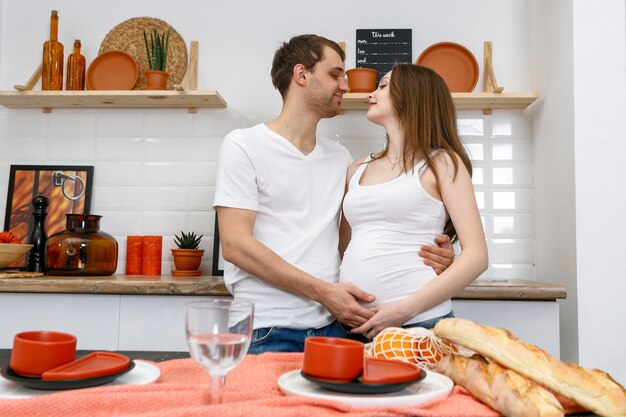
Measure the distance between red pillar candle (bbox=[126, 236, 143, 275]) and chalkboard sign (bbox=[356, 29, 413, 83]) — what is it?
4.26ft

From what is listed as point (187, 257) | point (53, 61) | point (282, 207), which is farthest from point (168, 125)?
point (282, 207)

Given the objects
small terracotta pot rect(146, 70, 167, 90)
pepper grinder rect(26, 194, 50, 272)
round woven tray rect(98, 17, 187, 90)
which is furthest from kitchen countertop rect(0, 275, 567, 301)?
round woven tray rect(98, 17, 187, 90)

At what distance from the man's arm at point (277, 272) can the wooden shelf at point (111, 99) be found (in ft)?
3.28

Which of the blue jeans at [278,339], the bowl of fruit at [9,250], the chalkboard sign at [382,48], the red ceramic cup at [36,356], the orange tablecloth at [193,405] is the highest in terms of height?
the chalkboard sign at [382,48]

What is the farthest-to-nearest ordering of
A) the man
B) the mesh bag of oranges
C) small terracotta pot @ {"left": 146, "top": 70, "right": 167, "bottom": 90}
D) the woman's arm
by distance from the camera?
small terracotta pot @ {"left": 146, "top": 70, "right": 167, "bottom": 90}, the man, the woman's arm, the mesh bag of oranges

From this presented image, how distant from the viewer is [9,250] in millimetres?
2314

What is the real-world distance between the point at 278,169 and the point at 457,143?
54 cm

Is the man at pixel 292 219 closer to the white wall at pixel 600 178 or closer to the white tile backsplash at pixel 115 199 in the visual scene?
the white wall at pixel 600 178

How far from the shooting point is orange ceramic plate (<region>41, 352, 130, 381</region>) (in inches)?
30.6

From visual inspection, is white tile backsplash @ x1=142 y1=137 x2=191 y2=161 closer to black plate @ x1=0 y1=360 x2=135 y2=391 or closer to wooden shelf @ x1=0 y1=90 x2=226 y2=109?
wooden shelf @ x1=0 y1=90 x2=226 y2=109

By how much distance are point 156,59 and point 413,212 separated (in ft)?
5.34

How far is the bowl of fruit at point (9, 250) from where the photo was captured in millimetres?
2301

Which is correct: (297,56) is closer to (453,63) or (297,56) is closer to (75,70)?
(453,63)

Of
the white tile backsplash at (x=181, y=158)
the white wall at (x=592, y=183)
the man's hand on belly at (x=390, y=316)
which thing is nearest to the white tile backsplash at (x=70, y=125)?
the white tile backsplash at (x=181, y=158)
